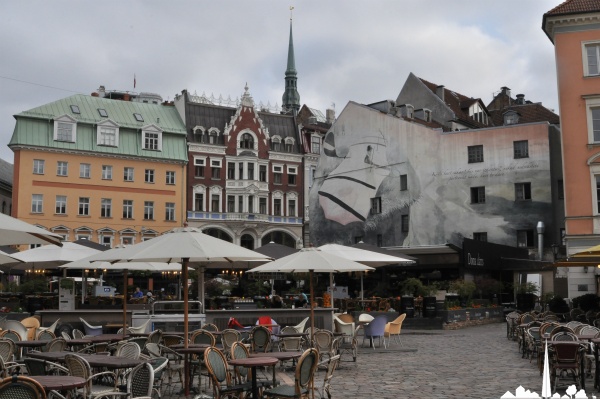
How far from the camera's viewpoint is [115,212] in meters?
54.6

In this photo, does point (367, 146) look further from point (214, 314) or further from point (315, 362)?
point (315, 362)

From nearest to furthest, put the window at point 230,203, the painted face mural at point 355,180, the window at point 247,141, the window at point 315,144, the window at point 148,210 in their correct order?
the painted face mural at point 355,180, the window at point 148,210, the window at point 230,203, the window at point 247,141, the window at point 315,144

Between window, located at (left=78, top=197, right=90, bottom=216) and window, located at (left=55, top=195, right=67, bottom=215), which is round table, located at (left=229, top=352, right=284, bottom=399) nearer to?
window, located at (left=55, top=195, right=67, bottom=215)

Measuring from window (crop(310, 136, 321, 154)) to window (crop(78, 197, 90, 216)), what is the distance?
2060 centimetres

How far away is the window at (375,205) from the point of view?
171 feet

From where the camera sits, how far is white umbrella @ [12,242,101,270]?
20.9 metres

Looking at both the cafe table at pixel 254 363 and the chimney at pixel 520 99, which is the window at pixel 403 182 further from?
the cafe table at pixel 254 363

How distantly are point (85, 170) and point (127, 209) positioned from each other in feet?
14.0

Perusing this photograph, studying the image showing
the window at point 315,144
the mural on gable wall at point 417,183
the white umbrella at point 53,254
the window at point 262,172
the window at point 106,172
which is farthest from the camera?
the window at point 315,144

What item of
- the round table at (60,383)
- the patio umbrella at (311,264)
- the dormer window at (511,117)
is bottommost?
the round table at (60,383)

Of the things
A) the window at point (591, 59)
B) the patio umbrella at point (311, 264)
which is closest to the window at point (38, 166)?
the window at point (591, 59)

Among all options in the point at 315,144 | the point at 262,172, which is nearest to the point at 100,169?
the point at 262,172

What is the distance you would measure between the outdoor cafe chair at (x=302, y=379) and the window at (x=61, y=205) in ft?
151

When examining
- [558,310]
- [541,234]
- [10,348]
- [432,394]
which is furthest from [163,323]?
[541,234]
